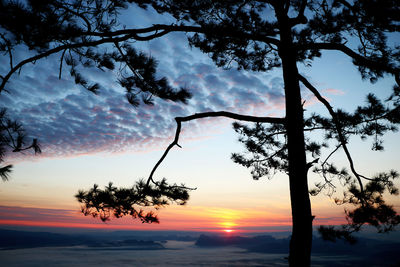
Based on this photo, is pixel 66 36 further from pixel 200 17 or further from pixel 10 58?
pixel 200 17

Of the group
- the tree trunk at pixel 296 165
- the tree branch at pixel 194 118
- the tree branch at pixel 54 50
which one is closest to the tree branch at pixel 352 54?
the tree trunk at pixel 296 165

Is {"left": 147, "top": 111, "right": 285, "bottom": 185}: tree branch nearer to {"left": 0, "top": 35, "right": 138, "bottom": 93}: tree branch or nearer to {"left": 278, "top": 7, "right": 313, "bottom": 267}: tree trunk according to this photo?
{"left": 278, "top": 7, "right": 313, "bottom": 267}: tree trunk

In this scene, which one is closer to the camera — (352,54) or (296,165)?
(296,165)

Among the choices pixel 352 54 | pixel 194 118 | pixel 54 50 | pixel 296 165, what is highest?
pixel 352 54

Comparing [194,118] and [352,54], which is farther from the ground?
[352,54]

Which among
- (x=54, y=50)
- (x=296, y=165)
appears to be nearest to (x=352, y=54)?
(x=296, y=165)

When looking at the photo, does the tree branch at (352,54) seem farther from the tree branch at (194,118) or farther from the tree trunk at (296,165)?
→ the tree branch at (194,118)

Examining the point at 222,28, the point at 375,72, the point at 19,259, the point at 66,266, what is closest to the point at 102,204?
the point at 222,28

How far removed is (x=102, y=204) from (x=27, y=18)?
235 cm

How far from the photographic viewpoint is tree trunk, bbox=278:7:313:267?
2934 millimetres

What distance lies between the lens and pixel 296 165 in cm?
311

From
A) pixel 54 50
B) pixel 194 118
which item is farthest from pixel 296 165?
pixel 54 50

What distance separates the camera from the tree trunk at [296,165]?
2934 mm

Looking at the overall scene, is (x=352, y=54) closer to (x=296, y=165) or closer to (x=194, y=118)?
(x=296, y=165)
